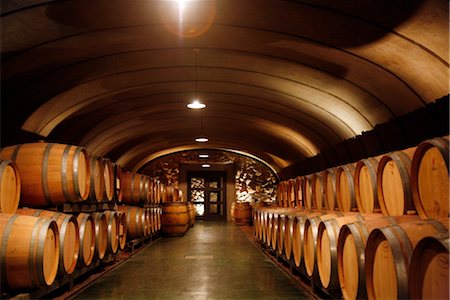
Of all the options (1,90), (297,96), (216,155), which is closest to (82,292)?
(1,90)

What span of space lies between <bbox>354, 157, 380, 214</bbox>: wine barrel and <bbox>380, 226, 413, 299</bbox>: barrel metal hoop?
5.21 feet

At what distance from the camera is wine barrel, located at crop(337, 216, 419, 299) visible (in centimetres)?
325

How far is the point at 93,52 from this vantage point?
16.9ft

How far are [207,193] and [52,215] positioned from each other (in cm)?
1551

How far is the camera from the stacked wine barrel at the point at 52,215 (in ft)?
12.2

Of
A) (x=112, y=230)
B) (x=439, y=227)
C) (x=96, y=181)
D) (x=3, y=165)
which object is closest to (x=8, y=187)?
(x=3, y=165)

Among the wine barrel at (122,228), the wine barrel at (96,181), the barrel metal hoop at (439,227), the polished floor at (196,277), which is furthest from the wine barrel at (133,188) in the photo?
the barrel metal hoop at (439,227)

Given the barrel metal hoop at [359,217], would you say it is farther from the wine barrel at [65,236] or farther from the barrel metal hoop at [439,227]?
the wine barrel at [65,236]

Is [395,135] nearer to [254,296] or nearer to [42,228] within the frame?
[254,296]

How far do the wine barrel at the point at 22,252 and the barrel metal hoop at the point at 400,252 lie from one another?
290cm

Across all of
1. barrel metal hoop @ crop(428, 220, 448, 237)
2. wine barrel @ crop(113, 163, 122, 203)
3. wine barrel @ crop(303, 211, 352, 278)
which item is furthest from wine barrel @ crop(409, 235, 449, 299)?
wine barrel @ crop(113, 163, 122, 203)

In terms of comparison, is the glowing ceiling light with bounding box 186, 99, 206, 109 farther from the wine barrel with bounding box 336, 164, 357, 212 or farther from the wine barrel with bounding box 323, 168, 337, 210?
the wine barrel with bounding box 336, 164, 357, 212

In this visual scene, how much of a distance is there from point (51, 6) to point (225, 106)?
5.62 meters

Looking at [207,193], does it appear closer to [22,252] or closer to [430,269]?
[22,252]
